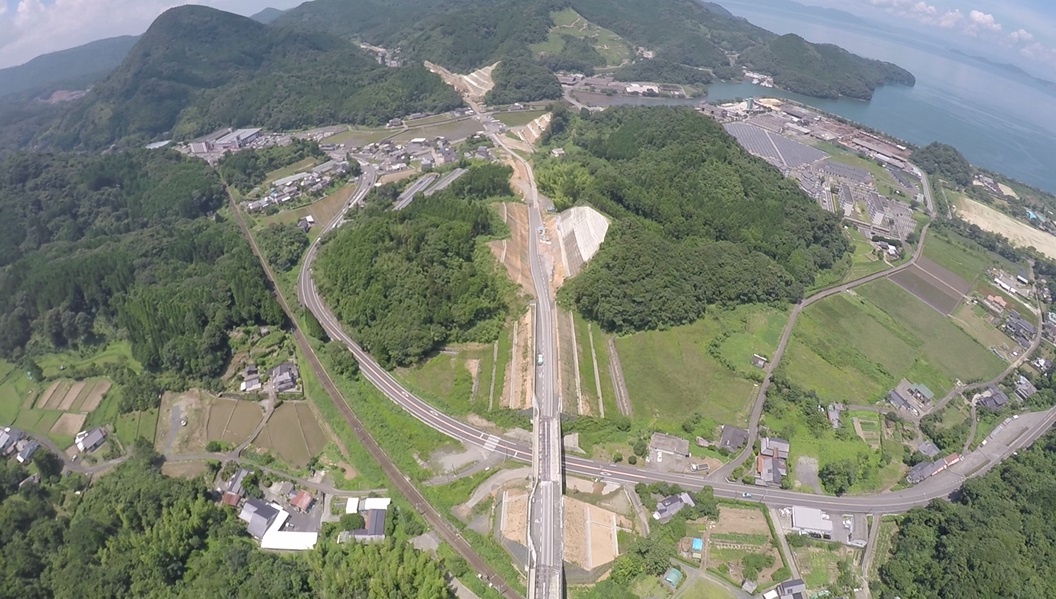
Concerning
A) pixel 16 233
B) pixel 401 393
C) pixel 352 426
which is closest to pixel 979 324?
pixel 401 393

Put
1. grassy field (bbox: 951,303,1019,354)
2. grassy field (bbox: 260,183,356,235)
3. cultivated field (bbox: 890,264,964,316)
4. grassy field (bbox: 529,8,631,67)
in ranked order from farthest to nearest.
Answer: grassy field (bbox: 529,8,631,67)
grassy field (bbox: 260,183,356,235)
cultivated field (bbox: 890,264,964,316)
grassy field (bbox: 951,303,1019,354)

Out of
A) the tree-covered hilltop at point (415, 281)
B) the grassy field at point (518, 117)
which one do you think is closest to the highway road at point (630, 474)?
the tree-covered hilltop at point (415, 281)

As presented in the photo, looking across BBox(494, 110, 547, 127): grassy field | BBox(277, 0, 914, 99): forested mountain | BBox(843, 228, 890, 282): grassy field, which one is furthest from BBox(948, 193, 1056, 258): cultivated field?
BBox(494, 110, 547, 127): grassy field

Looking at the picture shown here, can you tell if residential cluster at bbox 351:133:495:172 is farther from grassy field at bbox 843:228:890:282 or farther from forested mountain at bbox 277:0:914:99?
grassy field at bbox 843:228:890:282

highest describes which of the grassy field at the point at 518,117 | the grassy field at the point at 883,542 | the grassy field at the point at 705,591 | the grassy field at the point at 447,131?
the grassy field at the point at 518,117

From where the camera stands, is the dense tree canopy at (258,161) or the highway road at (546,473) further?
the dense tree canopy at (258,161)

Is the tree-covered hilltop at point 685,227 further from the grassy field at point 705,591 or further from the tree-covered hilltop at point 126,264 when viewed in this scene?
the tree-covered hilltop at point 126,264
